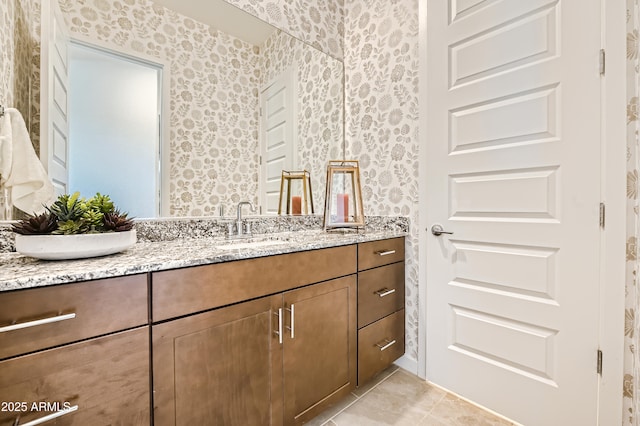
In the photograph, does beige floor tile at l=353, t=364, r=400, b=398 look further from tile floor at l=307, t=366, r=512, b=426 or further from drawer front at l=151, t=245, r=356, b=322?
drawer front at l=151, t=245, r=356, b=322

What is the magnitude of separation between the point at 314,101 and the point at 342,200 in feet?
2.49

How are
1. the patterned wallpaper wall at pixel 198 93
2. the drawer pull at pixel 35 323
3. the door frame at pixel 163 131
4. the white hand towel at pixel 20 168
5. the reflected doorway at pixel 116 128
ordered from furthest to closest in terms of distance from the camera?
1. the door frame at pixel 163 131
2. the patterned wallpaper wall at pixel 198 93
3. the reflected doorway at pixel 116 128
4. the white hand towel at pixel 20 168
5. the drawer pull at pixel 35 323

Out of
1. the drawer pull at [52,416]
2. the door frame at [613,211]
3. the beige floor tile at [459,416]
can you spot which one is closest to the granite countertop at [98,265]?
the drawer pull at [52,416]

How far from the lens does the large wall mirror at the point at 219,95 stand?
1403 mm

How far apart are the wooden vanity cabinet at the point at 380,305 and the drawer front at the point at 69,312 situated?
3.41 ft

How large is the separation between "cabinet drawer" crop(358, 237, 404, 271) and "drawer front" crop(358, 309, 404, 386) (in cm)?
33

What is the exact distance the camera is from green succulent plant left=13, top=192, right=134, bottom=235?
916 mm

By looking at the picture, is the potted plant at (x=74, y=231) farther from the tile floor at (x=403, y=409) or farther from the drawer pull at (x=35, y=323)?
the tile floor at (x=403, y=409)

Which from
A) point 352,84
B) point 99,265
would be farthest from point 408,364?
point 352,84

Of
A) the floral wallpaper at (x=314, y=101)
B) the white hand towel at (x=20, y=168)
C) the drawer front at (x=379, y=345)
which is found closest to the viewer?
the white hand towel at (x=20, y=168)

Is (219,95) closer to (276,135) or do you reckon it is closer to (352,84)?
(276,135)

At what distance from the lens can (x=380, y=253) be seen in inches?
67.1

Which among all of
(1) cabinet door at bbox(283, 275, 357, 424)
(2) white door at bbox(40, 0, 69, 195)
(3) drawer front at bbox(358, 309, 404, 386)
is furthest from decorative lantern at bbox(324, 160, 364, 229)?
(2) white door at bbox(40, 0, 69, 195)

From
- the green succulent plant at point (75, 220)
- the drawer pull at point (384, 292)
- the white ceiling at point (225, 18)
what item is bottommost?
the drawer pull at point (384, 292)
